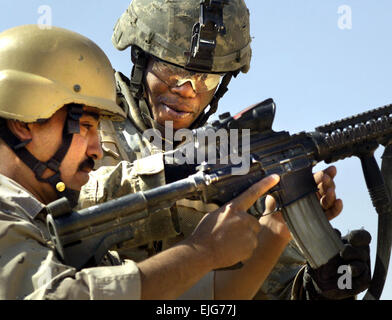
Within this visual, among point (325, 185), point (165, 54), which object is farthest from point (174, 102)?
point (325, 185)

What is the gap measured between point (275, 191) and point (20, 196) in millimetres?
1528

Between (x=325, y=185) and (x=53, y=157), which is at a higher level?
(x=53, y=157)

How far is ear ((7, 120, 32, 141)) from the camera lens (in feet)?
15.6

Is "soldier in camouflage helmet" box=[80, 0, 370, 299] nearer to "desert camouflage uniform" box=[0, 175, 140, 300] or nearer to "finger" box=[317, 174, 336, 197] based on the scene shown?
"finger" box=[317, 174, 336, 197]

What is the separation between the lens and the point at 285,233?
514 cm

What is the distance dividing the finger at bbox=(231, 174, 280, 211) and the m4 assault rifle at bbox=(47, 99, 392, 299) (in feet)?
0.25

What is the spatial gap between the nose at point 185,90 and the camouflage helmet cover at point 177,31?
0.22 metres

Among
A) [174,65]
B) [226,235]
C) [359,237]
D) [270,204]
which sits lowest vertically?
[359,237]

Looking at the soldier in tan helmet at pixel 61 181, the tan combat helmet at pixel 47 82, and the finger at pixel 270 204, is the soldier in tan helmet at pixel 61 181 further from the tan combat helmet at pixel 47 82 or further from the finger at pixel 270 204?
the finger at pixel 270 204

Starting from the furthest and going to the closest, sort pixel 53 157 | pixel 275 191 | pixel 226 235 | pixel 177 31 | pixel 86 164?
pixel 177 31 < pixel 275 191 < pixel 86 164 < pixel 53 157 < pixel 226 235

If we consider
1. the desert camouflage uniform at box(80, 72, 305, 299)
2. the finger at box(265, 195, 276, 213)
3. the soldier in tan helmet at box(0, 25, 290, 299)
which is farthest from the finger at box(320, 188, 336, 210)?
the desert camouflage uniform at box(80, 72, 305, 299)

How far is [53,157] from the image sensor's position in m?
4.74

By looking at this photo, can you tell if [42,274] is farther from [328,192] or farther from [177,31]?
[177,31]

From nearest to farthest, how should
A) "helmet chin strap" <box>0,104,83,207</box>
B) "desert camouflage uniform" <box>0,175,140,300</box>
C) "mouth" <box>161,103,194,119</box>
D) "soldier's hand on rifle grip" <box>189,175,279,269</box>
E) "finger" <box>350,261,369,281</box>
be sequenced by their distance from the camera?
A: "desert camouflage uniform" <box>0,175,140,300</box> < "soldier's hand on rifle grip" <box>189,175,279,269</box> < "helmet chin strap" <box>0,104,83,207</box> < "finger" <box>350,261,369,281</box> < "mouth" <box>161,103,194,119</box>
